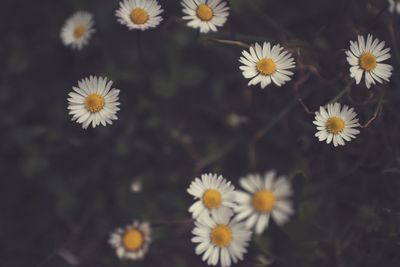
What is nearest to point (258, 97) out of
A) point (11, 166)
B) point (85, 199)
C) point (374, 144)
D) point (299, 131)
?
point (299, 131)

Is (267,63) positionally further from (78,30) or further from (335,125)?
(78,30)

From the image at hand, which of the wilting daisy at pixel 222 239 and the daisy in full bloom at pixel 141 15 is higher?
the daisy in full bloom at pixel 141 15

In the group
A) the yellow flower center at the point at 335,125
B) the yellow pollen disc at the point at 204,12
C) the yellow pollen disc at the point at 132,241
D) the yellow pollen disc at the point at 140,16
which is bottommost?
the yellow pollen disc at the point at 132,241

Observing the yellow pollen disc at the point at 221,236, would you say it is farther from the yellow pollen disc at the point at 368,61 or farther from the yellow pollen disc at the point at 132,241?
the yellow pollen disc at the point at 368,61

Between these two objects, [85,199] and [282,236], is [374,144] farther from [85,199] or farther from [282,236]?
[85,199]

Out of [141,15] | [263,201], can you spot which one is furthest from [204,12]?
[263,201]

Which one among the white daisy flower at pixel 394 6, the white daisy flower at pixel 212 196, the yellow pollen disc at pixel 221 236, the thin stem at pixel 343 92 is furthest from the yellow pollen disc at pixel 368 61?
the yellow pollen disc at pixel 221 236

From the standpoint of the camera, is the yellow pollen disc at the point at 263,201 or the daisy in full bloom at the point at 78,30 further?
the daisy in full bloom at the point at 78,30

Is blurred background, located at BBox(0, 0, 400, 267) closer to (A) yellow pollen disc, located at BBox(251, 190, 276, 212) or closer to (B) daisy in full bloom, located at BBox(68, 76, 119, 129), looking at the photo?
(A) yellow pollen disc, located at BBox(251, 190, 276, 212)
